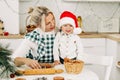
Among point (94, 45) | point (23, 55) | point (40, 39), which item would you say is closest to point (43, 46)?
point (40, 39)

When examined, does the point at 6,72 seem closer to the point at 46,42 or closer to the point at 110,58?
the point at 46,42

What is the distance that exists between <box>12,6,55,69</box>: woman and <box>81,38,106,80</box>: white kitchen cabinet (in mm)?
1427

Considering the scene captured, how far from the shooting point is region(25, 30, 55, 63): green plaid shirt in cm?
235

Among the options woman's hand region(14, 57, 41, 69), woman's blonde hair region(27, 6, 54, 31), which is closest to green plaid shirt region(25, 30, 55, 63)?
woman's blonde hair region(27, 6, 54, 31)

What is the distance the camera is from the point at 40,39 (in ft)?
7.72

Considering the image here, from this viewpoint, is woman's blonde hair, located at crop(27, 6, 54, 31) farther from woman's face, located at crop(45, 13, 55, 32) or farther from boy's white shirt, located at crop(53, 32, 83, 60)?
boy's white shirt, located at crop(53, 32, 83, 60)

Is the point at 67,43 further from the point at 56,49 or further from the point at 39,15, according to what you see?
the point at 39,15

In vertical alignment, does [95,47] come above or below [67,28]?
below

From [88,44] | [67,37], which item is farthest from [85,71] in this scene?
[88,44]

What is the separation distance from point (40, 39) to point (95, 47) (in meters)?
1.59

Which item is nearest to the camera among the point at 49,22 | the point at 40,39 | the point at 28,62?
the point at 28,62

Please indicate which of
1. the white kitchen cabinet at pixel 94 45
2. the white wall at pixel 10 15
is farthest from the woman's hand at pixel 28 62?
the white kitchen cabinet at pixel 94 45

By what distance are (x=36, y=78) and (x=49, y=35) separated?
707 millimetres

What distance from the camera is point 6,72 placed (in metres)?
1.70
